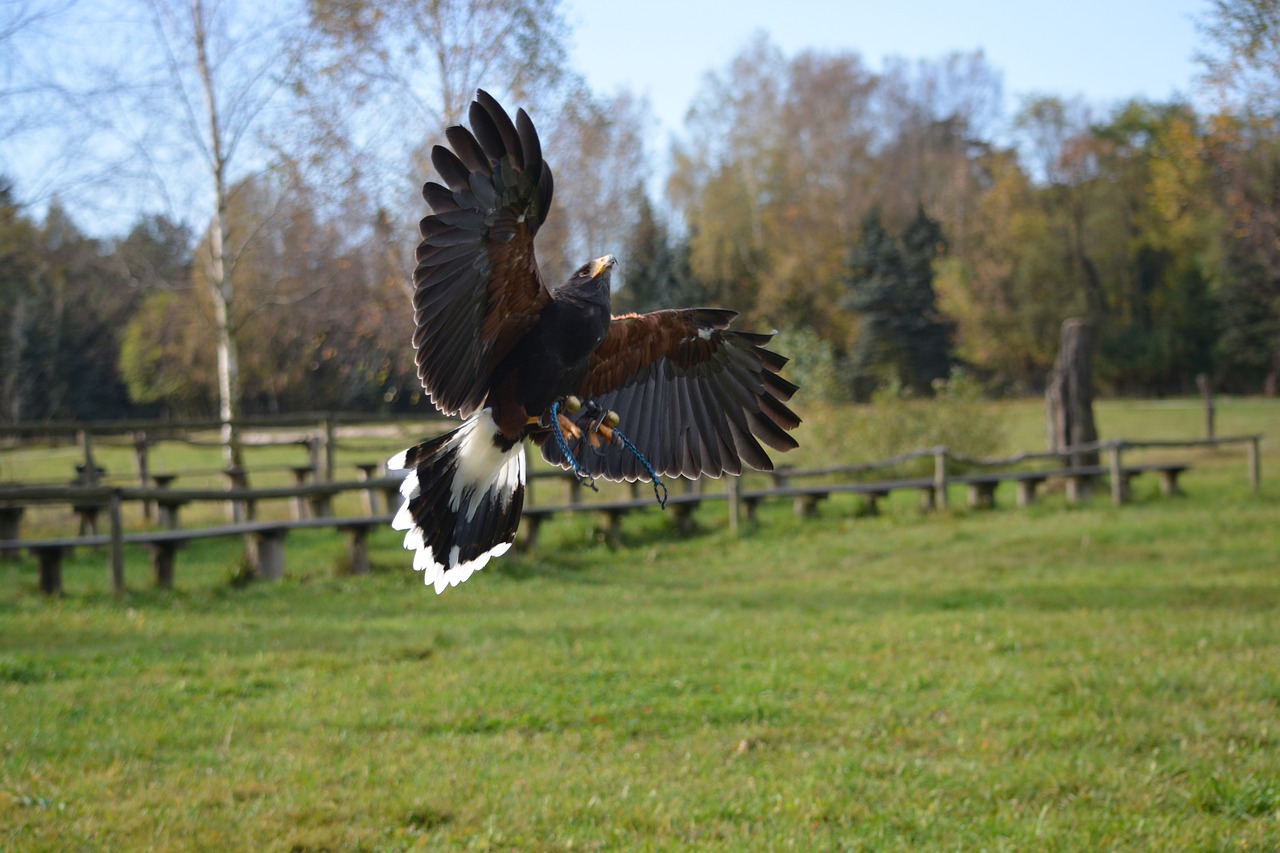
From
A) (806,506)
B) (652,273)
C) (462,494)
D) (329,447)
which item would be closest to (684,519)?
(806,506)

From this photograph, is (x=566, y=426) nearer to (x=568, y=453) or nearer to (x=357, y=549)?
(x=568, y=453)

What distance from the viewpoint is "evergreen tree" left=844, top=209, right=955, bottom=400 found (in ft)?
105

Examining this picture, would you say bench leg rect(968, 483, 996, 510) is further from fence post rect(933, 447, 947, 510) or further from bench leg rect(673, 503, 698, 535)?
bench leg rect(673, 503, 698, 535)

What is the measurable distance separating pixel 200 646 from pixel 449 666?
66.1 inches

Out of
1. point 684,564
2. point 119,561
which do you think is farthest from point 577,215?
point 119,561

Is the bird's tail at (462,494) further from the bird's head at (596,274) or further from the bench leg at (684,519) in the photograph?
the bench leg at (684,519)

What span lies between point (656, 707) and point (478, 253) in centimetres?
311

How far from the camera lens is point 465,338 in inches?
118

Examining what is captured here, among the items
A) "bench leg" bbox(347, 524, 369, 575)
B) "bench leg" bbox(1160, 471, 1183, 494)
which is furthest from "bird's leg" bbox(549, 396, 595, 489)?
"bench leg" bbox(1160, 471, 1183, 494)

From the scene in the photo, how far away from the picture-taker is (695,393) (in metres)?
3.78

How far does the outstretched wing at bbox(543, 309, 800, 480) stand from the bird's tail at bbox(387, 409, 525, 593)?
1.36ft

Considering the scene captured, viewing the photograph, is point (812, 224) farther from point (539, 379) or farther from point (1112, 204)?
point (539, 379)

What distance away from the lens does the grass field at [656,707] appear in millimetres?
3686

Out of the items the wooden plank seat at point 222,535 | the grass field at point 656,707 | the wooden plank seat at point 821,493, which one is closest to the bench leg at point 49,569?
the wooden plank seat at point 222,535
